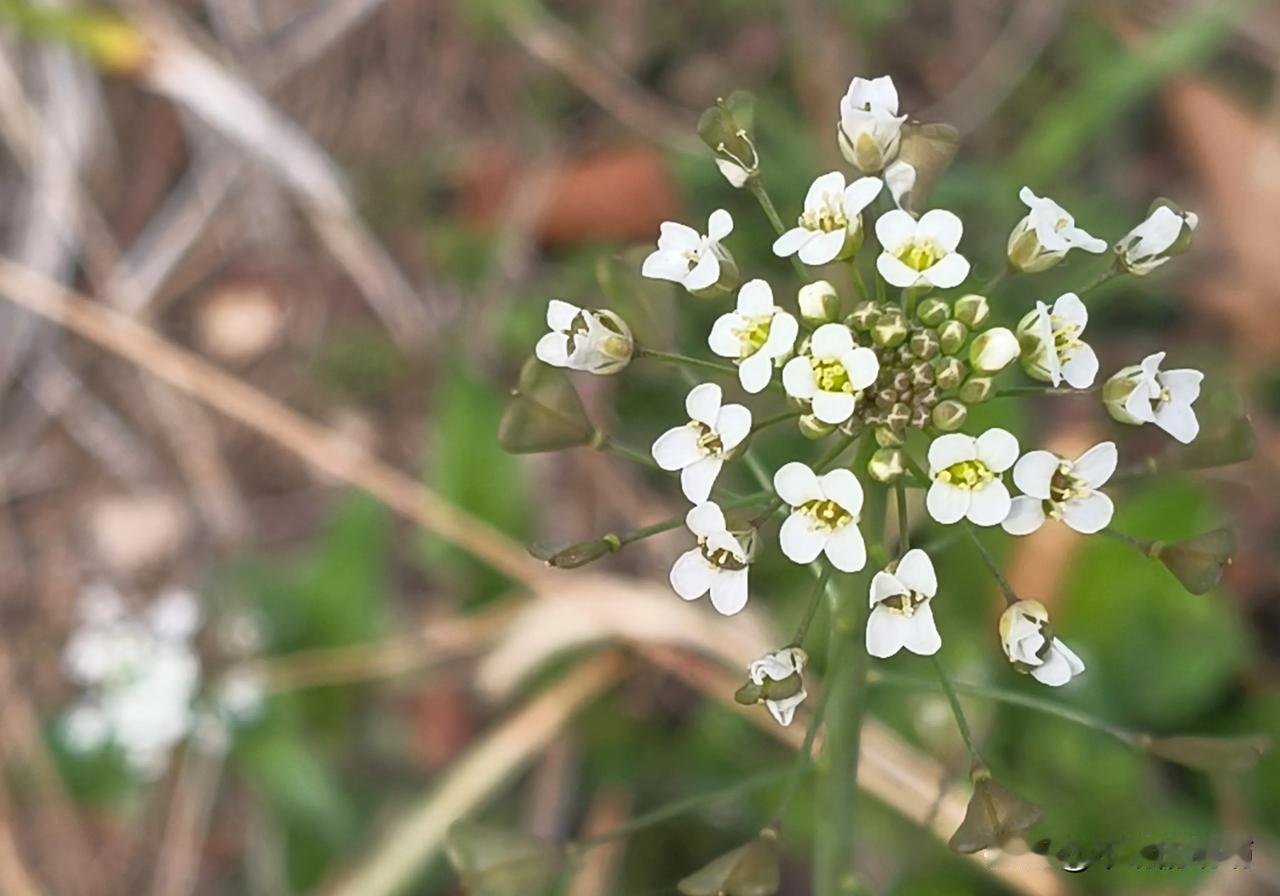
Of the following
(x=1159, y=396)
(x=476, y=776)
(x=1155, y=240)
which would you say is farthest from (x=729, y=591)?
(x=476, y=776)

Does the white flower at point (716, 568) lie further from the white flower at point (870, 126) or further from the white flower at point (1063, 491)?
the white flower at point (870, 126)

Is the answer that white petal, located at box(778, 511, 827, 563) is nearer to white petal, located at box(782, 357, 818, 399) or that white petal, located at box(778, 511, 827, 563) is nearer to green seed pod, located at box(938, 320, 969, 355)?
white petal, located at box(782, 357, 818, 399)

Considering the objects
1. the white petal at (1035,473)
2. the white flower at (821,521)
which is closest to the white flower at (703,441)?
the white flower at (821,521)

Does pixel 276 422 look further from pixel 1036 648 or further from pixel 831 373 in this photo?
pixel 1036 648

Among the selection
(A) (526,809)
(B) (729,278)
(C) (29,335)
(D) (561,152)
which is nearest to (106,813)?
(A) (526,809)

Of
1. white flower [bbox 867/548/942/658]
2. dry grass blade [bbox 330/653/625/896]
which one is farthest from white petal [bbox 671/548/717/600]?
dry grass blade [bbox 330/653/625/896]
